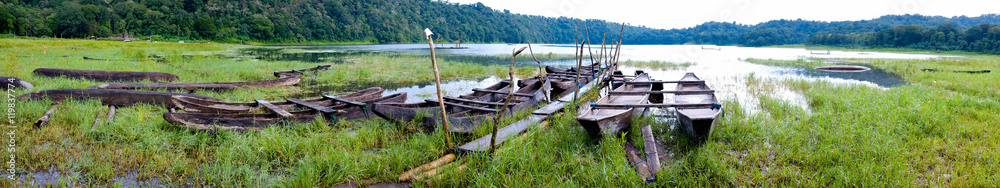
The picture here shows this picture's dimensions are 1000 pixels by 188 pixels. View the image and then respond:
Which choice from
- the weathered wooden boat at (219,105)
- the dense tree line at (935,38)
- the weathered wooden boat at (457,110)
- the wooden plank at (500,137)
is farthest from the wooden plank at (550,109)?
the dense tree line at (935,38)

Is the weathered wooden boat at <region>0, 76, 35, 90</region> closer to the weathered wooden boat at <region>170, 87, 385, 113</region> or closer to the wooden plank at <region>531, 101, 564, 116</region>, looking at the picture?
the weathered wooden boat at <region>170, 87, 385, 113</region>

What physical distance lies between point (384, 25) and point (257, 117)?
3685 inches

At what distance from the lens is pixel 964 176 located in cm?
354

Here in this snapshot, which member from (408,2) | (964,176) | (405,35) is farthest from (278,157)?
(408,2)

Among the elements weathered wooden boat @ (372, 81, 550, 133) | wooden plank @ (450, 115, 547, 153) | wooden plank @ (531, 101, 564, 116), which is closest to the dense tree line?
wooden plank @ (531, 101, 564, 116)

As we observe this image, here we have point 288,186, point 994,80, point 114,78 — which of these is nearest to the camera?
point 288,186

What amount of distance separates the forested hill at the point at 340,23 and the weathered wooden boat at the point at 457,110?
102ft

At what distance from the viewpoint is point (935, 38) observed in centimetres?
4794

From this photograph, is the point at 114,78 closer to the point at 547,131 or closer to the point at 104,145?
the point at 104,145

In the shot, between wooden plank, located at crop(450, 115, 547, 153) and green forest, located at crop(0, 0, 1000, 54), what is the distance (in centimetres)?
1587

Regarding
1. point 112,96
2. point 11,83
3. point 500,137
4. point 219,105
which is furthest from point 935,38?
point 11,83

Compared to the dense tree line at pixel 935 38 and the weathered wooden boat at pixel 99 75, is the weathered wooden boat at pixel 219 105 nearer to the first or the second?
the weathered wooden boat at pixel 99 75

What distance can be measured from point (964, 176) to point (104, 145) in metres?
8.17

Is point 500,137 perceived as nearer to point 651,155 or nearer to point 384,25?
point 651,155
